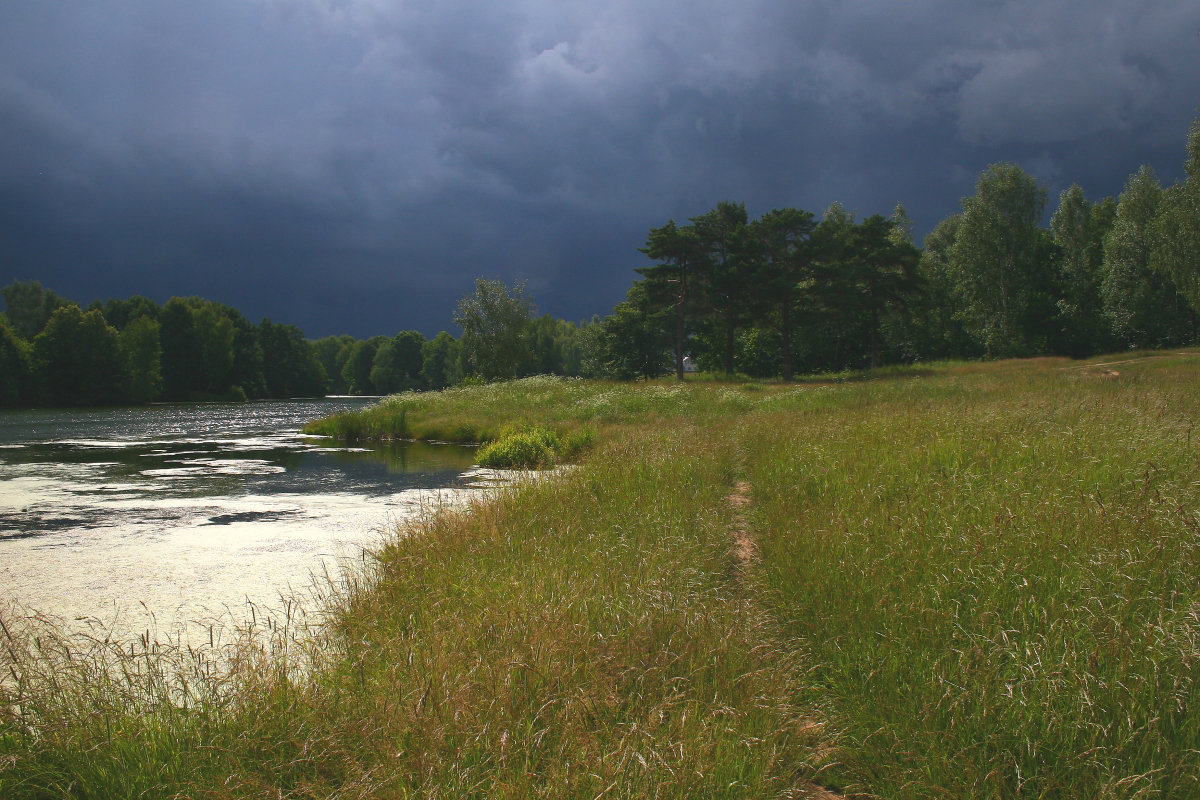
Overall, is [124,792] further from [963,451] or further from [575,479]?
[963,451]

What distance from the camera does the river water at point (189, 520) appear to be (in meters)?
5.79

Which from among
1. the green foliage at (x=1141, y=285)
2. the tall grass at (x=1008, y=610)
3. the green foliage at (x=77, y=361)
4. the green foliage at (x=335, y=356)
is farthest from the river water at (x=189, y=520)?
the green foliage at (x=335, y=356)

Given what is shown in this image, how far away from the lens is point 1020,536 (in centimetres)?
417

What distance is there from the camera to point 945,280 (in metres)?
52.4

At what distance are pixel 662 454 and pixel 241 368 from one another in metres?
86.2

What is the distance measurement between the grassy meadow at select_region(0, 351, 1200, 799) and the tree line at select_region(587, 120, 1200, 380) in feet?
116

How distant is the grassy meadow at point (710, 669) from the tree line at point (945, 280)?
3543 centimetres

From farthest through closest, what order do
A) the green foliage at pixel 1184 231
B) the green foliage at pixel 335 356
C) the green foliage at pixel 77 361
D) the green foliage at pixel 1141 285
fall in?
the green foliage at pixel 335 356
the green foliage at pixel 77 361
the green foliage at pixel 1141 285
the green foliage at pixel 1184 231

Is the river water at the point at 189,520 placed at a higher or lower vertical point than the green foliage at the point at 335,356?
lower

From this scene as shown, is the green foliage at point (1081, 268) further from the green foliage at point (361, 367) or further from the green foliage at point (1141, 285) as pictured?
the green foliage at point (361, 367)

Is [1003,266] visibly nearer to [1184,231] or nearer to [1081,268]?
[1081,268]

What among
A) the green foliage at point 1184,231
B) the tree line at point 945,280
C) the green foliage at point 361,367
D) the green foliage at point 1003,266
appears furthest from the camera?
the green foliage at point 361,367

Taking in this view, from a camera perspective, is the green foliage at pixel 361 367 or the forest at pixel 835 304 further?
the green foliage at pixel 361 367

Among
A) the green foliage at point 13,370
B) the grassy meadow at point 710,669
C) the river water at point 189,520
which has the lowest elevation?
the river water at point 189,520
